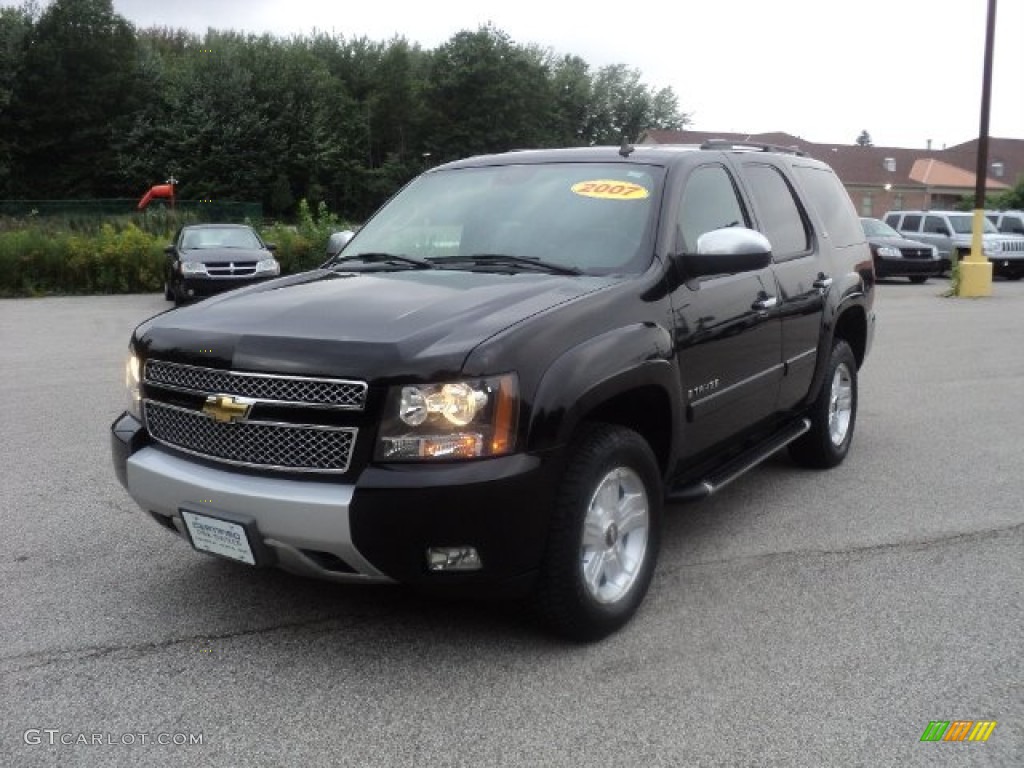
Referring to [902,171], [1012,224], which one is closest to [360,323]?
[1012,224]

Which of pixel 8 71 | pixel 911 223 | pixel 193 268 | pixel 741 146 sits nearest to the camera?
pixel 741 146

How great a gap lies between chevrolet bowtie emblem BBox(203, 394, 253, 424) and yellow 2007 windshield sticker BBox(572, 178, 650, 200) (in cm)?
187

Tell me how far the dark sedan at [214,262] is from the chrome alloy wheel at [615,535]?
13487 mm

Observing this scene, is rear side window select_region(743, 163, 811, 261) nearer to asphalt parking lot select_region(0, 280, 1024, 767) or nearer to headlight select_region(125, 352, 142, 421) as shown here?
asphalt parking lot select_region(0, 280, 1024, 767)

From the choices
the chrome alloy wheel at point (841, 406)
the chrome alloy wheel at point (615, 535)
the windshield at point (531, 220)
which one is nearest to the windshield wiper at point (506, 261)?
the windshield at point (531, 220)

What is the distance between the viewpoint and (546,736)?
116 inches

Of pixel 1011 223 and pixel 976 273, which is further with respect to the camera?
pixel 1011 223

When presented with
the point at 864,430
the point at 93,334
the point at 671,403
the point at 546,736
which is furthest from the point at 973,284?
the point at 546,736

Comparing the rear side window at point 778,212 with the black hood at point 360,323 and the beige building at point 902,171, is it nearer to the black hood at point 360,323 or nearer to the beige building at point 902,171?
the black hood at point 360,323

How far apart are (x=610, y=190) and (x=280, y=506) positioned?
2105 mm

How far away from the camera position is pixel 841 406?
6195 millimetres

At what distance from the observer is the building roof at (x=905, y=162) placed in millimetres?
71562

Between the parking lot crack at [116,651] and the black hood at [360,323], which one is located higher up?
the black hood at [360,323]

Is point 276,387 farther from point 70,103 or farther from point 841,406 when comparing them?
point 70,103
